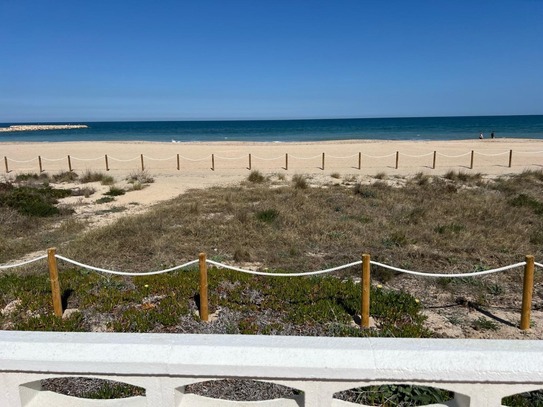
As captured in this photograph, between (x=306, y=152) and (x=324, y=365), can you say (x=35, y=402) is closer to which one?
(x=324, y=365)

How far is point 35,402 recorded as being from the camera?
215cm

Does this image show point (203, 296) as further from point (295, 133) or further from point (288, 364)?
point (295, 133)

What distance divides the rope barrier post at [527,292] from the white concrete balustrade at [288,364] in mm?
3496

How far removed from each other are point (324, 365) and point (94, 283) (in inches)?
213

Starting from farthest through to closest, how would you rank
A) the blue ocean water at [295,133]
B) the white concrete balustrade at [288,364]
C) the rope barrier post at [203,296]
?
1. the blue ocean water at [295,133]
2. the rope barrier post at [203,296]
3. the white concrete balustrade at [288,364]

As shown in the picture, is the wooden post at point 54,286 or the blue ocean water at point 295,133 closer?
the wooden post at point 54,286

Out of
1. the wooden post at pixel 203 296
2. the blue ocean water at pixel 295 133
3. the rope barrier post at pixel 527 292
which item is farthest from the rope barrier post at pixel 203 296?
the blue ocean water at pixel 295 133

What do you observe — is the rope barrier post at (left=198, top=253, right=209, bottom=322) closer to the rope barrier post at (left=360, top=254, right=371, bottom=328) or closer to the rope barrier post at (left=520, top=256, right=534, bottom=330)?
the rope barrier post at (left=360, top=254, right=371, bottom=328)

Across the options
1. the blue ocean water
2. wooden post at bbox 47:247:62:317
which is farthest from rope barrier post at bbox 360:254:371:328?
the blue ocean water

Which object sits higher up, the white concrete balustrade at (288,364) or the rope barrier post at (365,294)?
the white concrete balustrade at (288,364)

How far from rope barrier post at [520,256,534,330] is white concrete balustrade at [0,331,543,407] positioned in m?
3.50

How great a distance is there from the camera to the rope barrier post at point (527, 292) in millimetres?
5039

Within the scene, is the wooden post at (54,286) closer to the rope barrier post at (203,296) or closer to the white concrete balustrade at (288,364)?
the rope barrier post at (203,296)

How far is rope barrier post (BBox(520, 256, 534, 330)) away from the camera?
5.04 meters
